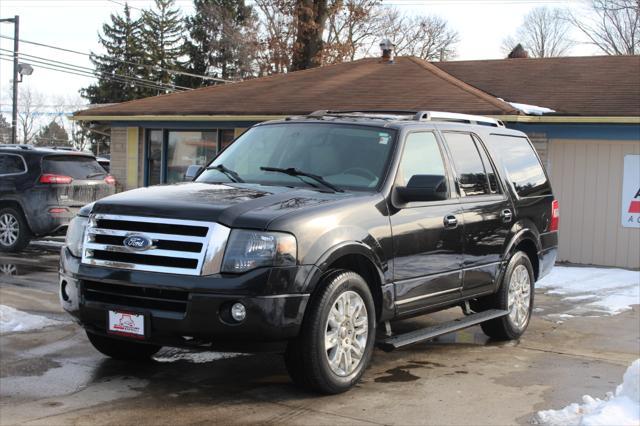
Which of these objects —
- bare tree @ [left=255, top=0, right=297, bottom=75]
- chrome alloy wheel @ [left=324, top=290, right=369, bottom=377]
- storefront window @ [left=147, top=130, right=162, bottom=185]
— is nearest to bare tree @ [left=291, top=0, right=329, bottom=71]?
bare tree @ [left=255, top=0, right=297, bottom=75]

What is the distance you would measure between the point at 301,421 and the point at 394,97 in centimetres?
1149

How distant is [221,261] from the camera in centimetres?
489

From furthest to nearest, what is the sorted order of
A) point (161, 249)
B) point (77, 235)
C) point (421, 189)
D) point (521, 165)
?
point (521, 165) < point (421, 189) < point (77, 235) < point (161, 249)

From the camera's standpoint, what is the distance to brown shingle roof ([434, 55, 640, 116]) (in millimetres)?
14141

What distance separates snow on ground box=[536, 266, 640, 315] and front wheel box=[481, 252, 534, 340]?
1723mm

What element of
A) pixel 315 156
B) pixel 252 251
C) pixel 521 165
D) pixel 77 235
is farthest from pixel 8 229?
pixel 252 251

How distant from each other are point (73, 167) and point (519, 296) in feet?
28.4

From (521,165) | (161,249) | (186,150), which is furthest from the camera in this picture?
(186,150)

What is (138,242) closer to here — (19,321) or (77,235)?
(77,235)

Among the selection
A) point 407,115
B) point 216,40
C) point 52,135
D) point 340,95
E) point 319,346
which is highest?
point 216,40

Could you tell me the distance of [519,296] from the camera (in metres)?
7.72

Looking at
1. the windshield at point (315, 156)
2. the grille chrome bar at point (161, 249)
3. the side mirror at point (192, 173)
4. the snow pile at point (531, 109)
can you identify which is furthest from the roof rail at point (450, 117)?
the snow pile at point (531, 109)

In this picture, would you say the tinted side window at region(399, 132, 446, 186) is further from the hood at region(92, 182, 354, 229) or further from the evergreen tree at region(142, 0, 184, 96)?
the evergreen tree at region(142, 0, 184, 96)

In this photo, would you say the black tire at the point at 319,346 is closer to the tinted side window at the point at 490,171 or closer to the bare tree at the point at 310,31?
the tinted side window at the point at 490,171
